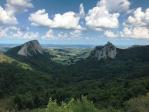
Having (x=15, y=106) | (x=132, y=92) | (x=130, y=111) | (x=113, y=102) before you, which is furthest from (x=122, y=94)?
(x=130, y=111)

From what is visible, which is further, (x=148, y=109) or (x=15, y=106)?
(x=15, y=106)

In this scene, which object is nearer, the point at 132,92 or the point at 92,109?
the point at 92,109

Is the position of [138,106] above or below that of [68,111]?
below

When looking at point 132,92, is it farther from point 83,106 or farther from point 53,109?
point 53,109

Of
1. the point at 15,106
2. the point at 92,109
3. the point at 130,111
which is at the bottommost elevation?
the point at 15,106

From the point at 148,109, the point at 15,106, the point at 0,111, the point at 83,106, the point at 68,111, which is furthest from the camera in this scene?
the point at 15,106

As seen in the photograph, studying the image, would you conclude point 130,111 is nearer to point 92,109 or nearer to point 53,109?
point 92,109

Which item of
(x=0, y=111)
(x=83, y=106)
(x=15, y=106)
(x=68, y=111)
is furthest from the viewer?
(x=15, y=106)

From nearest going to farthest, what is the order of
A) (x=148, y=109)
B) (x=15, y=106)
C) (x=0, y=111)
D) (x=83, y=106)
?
(x=83, y=106) → (x=148, y=109) → (x=0, y=111) → (x=15, y=106)

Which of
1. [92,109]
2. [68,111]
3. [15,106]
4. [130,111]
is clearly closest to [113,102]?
[15,106]
